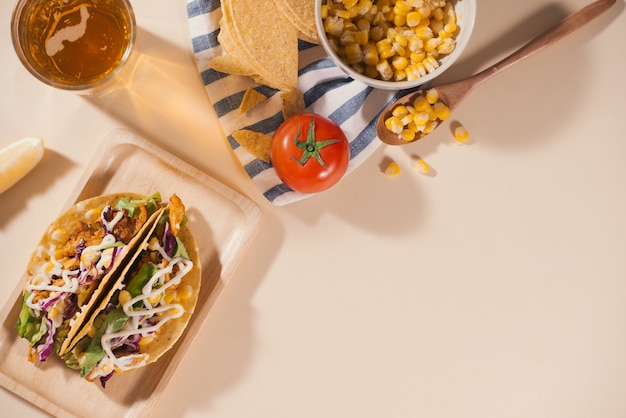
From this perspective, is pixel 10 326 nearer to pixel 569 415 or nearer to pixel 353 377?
pixel 353 377

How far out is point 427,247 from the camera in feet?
8.31

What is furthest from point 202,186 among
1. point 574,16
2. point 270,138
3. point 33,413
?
point 574,16

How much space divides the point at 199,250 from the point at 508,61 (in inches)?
56.4

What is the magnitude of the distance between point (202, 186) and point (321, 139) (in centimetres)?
52

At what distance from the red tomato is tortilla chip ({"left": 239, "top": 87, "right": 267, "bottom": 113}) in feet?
0.51

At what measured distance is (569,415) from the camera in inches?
105

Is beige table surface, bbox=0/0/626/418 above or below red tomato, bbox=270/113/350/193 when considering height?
below

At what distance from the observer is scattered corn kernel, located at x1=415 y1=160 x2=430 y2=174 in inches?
96.9

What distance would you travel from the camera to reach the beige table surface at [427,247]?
2396 millimetres

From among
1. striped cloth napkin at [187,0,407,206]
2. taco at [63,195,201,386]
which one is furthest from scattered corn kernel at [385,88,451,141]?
taco at [63,195,201,386]

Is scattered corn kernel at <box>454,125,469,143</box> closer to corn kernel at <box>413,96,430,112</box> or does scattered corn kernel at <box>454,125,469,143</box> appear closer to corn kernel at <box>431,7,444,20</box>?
corn kernel at <box>413,96,430,112</box>

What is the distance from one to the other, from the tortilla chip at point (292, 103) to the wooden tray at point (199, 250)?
1.24 feet

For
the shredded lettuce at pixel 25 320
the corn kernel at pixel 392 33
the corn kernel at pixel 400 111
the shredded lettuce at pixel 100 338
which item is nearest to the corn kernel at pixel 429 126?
the corn kernel at pixel 400 111

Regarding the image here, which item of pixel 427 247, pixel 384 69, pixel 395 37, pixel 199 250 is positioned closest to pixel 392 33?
pixel 395 37
